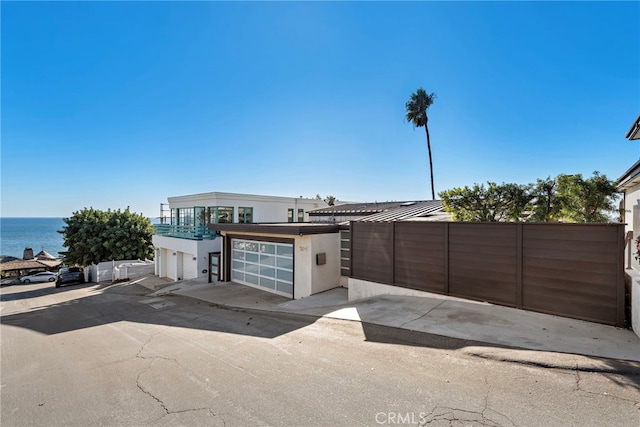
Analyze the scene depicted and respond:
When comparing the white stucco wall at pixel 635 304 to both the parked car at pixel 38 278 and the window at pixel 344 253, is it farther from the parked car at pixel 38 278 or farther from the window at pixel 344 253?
the parked car at pixel 38 278

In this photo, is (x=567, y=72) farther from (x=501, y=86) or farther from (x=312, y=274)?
(x=312, y=274)

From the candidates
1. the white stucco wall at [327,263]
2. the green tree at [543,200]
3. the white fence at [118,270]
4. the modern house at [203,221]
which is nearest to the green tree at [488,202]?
the green tree at [543,200]

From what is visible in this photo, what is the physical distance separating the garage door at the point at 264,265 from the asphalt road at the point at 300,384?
18.8 feet

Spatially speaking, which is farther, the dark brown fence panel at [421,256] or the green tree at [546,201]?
the green tree at [546,201]

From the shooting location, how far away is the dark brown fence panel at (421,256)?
791 centimetres

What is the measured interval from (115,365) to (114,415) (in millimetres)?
2200

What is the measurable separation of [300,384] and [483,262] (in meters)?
5.53

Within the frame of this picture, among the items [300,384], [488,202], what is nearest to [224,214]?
[488,202]

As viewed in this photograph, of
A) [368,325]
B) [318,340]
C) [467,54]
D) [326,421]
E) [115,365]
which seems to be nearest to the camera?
[326,421]

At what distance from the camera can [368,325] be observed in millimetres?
6531

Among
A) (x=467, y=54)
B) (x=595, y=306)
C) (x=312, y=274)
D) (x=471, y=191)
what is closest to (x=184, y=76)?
(x=312, y=274)

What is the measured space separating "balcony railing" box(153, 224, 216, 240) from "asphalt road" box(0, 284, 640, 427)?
1201 centimetres

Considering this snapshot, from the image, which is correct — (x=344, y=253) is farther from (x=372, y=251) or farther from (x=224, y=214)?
(x=224, y=214)

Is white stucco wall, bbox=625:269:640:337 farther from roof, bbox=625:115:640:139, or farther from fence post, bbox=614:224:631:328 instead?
roof, bbox=625:115:640:139
